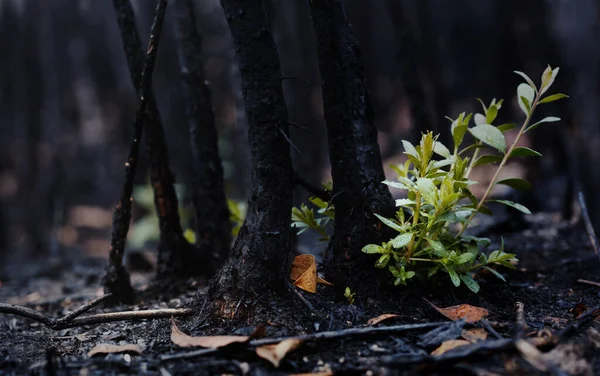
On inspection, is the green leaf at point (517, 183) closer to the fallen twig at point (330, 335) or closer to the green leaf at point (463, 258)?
the green leaf at point (463, 258)

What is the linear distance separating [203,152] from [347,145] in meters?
1.48

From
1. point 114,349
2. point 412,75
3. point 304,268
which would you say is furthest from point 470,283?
point 412,75

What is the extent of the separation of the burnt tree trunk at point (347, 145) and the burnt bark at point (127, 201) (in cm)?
104

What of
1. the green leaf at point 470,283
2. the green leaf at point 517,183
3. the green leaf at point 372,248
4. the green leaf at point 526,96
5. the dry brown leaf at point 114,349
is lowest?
the green leaf at point 470,283

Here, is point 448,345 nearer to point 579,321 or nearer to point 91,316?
point 579,321

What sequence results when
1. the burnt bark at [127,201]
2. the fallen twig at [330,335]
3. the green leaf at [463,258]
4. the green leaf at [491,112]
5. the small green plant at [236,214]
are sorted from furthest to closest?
the small green plant at [236,214] → the burnt bark at [127,201] → the green leaf at [491,112] → the green leaf at [463,258] → the fallen twig at [330,335]

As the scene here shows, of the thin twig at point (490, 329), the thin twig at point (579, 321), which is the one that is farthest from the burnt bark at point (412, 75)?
the thin twig at point (490, 329)

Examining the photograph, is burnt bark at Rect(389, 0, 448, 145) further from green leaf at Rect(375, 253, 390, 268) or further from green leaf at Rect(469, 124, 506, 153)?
green leaf at Rect(375, 253, 390, 268)

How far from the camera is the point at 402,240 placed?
7.87ft

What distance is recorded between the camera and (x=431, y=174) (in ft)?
8.48

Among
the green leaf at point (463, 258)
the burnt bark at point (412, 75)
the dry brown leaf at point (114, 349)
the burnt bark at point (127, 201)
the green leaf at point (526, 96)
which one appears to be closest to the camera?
the dry brown leaf at point (114, 349)

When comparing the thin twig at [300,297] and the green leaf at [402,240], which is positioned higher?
the green leaf at [402,240]

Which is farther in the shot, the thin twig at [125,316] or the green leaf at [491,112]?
the green leaf at [491,112]

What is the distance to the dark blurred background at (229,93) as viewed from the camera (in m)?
6.14
